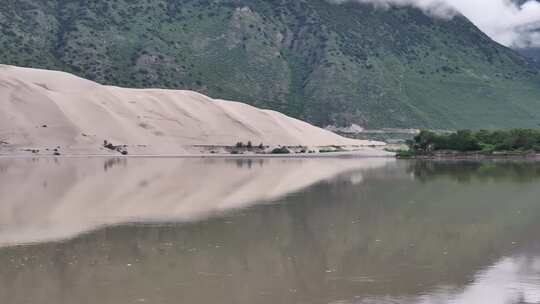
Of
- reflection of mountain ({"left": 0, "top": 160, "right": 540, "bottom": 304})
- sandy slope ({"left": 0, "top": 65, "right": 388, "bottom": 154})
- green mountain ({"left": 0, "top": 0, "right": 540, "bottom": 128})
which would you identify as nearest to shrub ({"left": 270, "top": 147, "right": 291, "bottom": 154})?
sandy slope ({"left": 0, "top": 65, "right": 388, "bottom": 154})

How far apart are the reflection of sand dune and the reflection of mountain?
6.64 feet

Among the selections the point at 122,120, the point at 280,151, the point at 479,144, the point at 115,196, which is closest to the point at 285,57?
the point at 280,151

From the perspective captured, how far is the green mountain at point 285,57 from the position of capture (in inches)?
5974

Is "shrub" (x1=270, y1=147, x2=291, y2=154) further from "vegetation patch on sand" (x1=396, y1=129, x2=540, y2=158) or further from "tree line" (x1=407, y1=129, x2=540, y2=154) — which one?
"vegetation patch on sand" (x1=396, y1=129, x2=540, y2=158)

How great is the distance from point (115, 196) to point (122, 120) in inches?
3051

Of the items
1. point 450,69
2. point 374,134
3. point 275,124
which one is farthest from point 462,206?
point 450,69

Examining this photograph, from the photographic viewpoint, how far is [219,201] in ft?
115

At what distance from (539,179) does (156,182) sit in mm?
24583

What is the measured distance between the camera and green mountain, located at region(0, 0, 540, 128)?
152m

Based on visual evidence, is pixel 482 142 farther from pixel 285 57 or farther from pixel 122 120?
pixel 285 57

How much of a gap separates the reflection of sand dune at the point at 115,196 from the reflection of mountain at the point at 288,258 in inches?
79.6

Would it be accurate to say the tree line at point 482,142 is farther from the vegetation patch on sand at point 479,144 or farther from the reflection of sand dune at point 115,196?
the reflection of sand dune at point 115,196

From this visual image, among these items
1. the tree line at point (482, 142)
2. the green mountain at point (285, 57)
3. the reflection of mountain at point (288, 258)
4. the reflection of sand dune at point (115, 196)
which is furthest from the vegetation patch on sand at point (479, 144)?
the reflection of mountain at point (288, 258)

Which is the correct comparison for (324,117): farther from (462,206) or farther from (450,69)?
(462,206)
